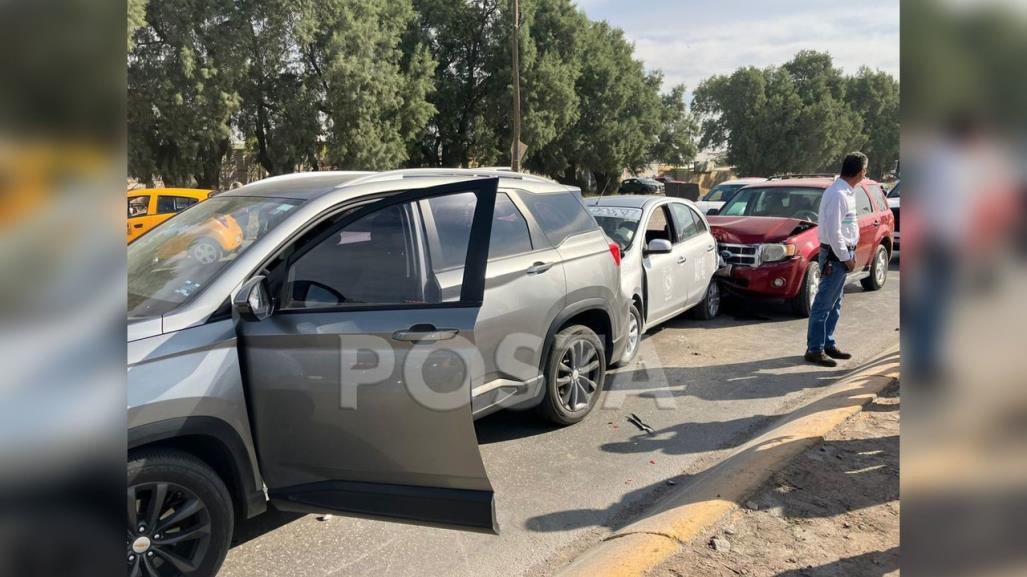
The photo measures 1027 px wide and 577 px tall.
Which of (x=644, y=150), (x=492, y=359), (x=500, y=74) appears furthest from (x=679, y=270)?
(x=644, y=150)

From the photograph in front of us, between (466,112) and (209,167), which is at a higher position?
(466,112)

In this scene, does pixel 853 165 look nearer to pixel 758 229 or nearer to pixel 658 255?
pixel 658 255

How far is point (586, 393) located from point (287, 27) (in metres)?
28.8

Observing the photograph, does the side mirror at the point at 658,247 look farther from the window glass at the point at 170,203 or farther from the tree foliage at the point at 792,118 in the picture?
the tree foliage at the point at 792,118

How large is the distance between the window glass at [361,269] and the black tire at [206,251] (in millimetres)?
507

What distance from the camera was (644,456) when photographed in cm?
477

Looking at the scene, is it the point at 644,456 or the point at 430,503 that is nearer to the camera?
the point at 430,503

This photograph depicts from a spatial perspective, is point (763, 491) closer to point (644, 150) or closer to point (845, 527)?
point (845, 527)

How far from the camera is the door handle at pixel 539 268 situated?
15.4 ft

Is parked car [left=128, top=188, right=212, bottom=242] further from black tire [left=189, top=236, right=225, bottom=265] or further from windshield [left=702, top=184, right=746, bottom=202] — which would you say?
windshield [left=702, top=184, right=746, bottom=202]

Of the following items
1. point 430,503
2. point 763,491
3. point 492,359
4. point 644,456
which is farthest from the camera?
point 644,456

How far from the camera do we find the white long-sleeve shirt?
6.30 m

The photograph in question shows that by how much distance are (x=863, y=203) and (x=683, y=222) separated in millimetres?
4022

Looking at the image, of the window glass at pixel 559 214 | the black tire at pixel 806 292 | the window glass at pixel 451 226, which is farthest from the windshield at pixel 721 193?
the window glass at pixel 451 226
